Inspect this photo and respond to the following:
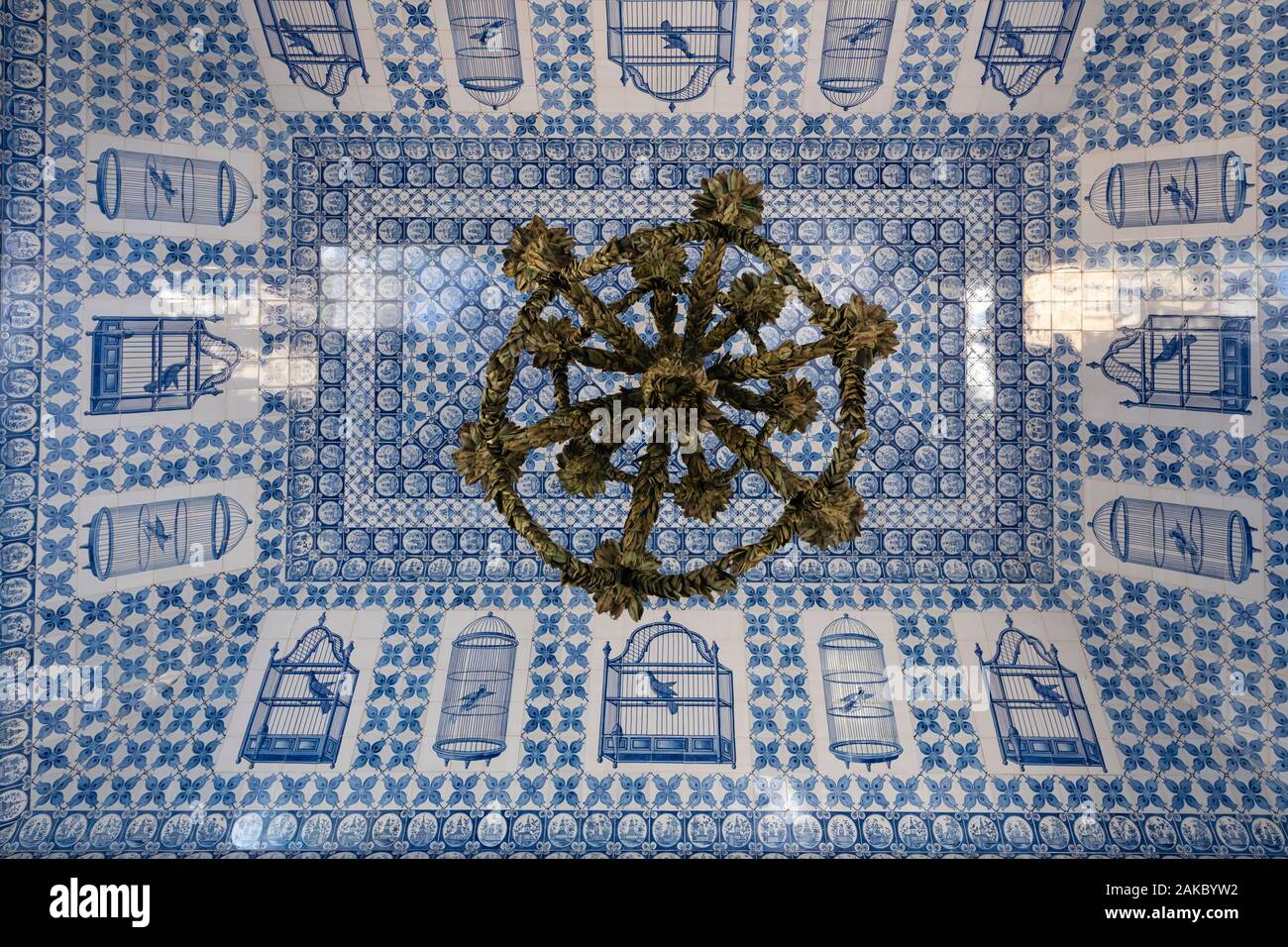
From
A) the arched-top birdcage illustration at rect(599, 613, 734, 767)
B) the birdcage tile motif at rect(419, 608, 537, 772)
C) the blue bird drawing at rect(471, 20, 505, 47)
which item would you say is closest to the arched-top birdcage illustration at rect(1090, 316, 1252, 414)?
the arched-top birdcage illustration at rect(599, 613, 734, 767)

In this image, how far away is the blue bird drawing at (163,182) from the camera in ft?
14.7

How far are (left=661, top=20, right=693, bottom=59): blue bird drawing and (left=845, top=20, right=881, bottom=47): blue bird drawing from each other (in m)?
1.08

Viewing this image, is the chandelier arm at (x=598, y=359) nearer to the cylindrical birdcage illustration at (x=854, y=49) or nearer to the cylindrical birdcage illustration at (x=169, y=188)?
the cylindrical birdcage illustration at (x=854, y=49)

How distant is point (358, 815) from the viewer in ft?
13.4

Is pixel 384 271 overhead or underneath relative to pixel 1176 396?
overhead

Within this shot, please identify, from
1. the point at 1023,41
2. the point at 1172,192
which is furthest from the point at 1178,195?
the point at 1023,41

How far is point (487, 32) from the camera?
4707 mm

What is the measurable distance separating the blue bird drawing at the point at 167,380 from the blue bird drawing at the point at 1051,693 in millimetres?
6056

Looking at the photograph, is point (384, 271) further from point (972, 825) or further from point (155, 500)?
point (972, 825)

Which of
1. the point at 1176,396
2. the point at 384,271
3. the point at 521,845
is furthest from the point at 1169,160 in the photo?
the point at 521,845

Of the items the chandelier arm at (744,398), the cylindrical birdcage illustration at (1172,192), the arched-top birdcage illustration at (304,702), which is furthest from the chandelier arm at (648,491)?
the cylindrical birdcage illustration at (1172,192)

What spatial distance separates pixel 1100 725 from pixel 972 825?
1.15m

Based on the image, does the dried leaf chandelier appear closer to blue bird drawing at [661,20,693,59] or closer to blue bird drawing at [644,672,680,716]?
blue bird drawing at [644,672,680,716]

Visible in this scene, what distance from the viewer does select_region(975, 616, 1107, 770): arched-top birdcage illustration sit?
428 centimetres
